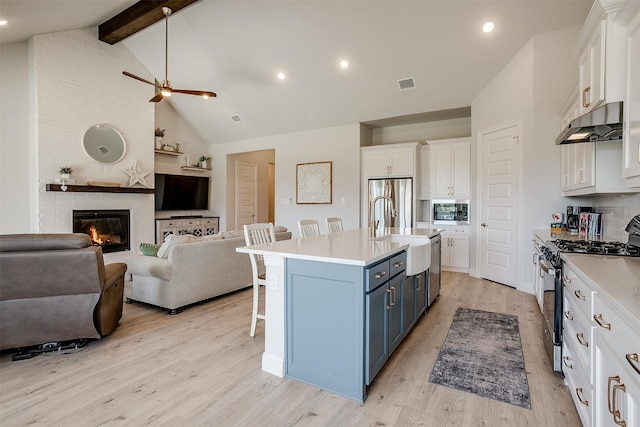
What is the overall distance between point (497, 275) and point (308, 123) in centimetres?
474

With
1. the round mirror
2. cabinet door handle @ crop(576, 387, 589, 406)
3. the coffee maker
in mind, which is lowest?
cabinet door handle @ crop(576, 387, 589, 406)

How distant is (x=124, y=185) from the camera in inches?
251

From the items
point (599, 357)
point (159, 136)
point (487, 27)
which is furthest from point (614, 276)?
point (159, 136)

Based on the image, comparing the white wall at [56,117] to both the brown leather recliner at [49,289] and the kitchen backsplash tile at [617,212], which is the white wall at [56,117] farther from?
the kitchen backsplash tile at [617,212]

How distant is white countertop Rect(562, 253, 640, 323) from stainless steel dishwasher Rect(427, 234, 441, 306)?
157 cm

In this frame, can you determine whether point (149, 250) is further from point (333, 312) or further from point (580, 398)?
point (580, 398)

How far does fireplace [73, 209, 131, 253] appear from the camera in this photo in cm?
576

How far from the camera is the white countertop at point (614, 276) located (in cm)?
111

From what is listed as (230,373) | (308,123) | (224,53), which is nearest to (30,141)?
(224,53)

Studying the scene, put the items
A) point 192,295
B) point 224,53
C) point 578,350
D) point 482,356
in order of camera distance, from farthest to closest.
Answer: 1. point 224,53
2. point 192,295
3. point 482,356
4. point 578,350

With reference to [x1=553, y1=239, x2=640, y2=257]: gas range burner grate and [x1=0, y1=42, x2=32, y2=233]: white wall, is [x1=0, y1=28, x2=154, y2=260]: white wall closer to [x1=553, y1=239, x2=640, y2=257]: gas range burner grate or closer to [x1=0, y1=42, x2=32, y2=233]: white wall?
[x1=0, y1=42, x2=32, y2=233]: white wall

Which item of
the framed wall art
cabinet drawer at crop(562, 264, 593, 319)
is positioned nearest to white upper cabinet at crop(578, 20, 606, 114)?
cabinet drawer at crop(562, 264, 593, 319)

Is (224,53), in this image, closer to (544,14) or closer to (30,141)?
(30,141)

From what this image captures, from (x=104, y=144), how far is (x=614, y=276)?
24.1 ft
